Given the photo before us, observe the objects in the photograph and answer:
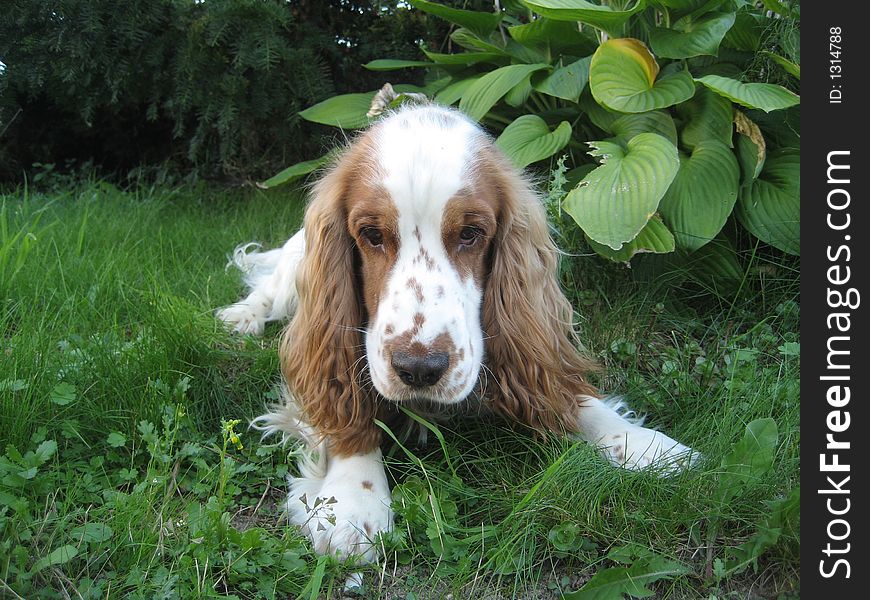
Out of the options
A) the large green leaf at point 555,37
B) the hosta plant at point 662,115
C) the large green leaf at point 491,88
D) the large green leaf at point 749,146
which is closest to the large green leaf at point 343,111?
the hosta plant at point 662,115

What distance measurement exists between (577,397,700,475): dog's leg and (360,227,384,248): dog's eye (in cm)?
92

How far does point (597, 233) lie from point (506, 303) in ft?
1.98

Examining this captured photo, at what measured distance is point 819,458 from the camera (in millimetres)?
2047

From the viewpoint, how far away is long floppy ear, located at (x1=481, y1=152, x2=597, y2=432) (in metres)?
2.54

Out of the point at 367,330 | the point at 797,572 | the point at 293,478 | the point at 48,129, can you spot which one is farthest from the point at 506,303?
the point at 48,129

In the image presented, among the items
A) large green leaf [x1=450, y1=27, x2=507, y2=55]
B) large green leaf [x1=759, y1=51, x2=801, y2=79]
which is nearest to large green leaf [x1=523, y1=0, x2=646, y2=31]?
large green leaf [x1=759, y1=51, x2=801, y2=79]

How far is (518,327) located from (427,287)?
474 mm

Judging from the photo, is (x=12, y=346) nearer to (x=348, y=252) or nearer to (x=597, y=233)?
(x=348, y=252)

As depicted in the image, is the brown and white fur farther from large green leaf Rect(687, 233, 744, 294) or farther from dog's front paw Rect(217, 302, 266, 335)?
large green leaf Rect(687, 233, 744, 294)

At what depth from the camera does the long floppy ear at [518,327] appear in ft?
8.34

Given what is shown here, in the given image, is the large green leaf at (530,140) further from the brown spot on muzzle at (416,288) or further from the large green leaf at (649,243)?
the brown spot on muzzle at (416,288)

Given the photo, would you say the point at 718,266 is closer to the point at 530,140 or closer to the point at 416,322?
the point at 530,140

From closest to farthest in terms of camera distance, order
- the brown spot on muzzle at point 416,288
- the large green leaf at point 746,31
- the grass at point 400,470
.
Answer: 1. the grass at point 400,470
2. the brown spot on muzzle at point 416,288
3. the large green leaf at point 746,31

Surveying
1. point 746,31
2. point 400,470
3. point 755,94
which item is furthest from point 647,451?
point 746,31
